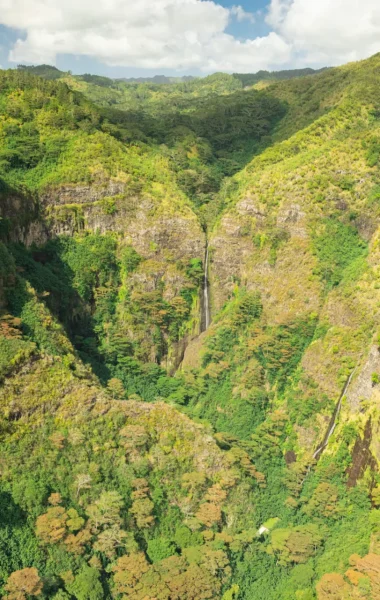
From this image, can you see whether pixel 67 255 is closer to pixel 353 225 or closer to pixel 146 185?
pixel 146 185

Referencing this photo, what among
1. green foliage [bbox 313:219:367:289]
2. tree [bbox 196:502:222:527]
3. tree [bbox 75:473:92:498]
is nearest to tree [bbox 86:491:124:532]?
tree [bbox 75:473:92:498]

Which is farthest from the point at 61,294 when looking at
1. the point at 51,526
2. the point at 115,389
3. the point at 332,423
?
the point at 332,423

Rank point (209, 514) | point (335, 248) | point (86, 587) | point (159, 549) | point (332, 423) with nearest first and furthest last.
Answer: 1. point (86, 587)
2. point (159, 549)
3. point (209, 514)
4. point (332, 423)
5. point (335, 248)

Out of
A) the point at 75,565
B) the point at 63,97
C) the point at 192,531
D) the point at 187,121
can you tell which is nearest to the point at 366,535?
the point at 192,531

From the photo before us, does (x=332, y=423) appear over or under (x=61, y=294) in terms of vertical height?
under

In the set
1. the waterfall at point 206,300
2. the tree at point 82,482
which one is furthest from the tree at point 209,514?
the waterfall at point 206,300

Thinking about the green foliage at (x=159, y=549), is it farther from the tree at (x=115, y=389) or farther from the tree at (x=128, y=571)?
the tree at (x=115, y=389)

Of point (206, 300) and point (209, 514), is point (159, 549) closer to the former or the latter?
point (209, 514)
